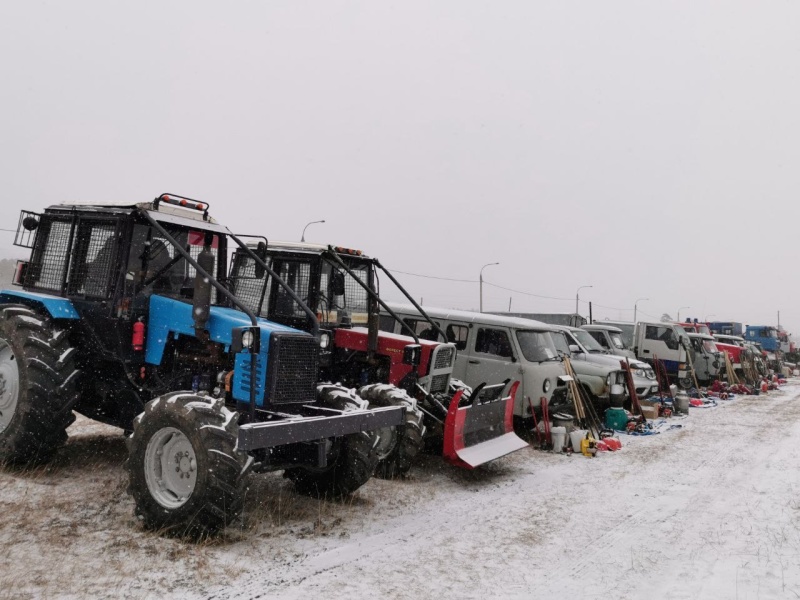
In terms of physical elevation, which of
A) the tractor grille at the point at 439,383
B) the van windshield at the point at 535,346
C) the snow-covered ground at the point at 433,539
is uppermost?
the van windshield at the point at 535,346

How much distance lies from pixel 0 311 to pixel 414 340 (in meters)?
4.58

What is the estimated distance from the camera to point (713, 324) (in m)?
34.5

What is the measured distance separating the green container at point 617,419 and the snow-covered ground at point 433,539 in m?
3.55

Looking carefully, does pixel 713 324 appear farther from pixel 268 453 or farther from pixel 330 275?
pixel 268 453

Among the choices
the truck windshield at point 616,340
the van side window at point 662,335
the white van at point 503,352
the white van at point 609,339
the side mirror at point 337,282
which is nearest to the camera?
the side mirror at point 337,282

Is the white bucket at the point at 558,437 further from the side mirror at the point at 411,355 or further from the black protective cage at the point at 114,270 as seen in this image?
the black protective cage at the point at 114,270

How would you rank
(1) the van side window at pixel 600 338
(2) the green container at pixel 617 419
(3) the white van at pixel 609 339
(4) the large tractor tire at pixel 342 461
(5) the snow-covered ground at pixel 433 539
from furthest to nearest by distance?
1. (1) the van side window at pixel 600 338
2. (3) the white van at pixel 609 339
3. (2) the green container at pixel 617 419
4. (4) the large tractor tire at pixel 342 461
5. (5) the snow-covered ground at pixel 433 539

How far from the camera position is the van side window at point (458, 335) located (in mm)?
10578

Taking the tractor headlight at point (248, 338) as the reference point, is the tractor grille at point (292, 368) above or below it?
below

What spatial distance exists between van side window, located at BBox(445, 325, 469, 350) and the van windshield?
90cm

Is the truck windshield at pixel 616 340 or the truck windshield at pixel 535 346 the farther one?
the truck windshield at pixel 616 340

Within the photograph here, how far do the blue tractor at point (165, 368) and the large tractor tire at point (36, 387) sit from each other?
0.04 ft

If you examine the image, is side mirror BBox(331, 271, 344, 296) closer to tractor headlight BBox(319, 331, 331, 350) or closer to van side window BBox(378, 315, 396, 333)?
tractor headlight BBox(319, 331, 331, 350)

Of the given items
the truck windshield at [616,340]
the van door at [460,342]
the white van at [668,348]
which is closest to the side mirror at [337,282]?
the van door at [460,342]
